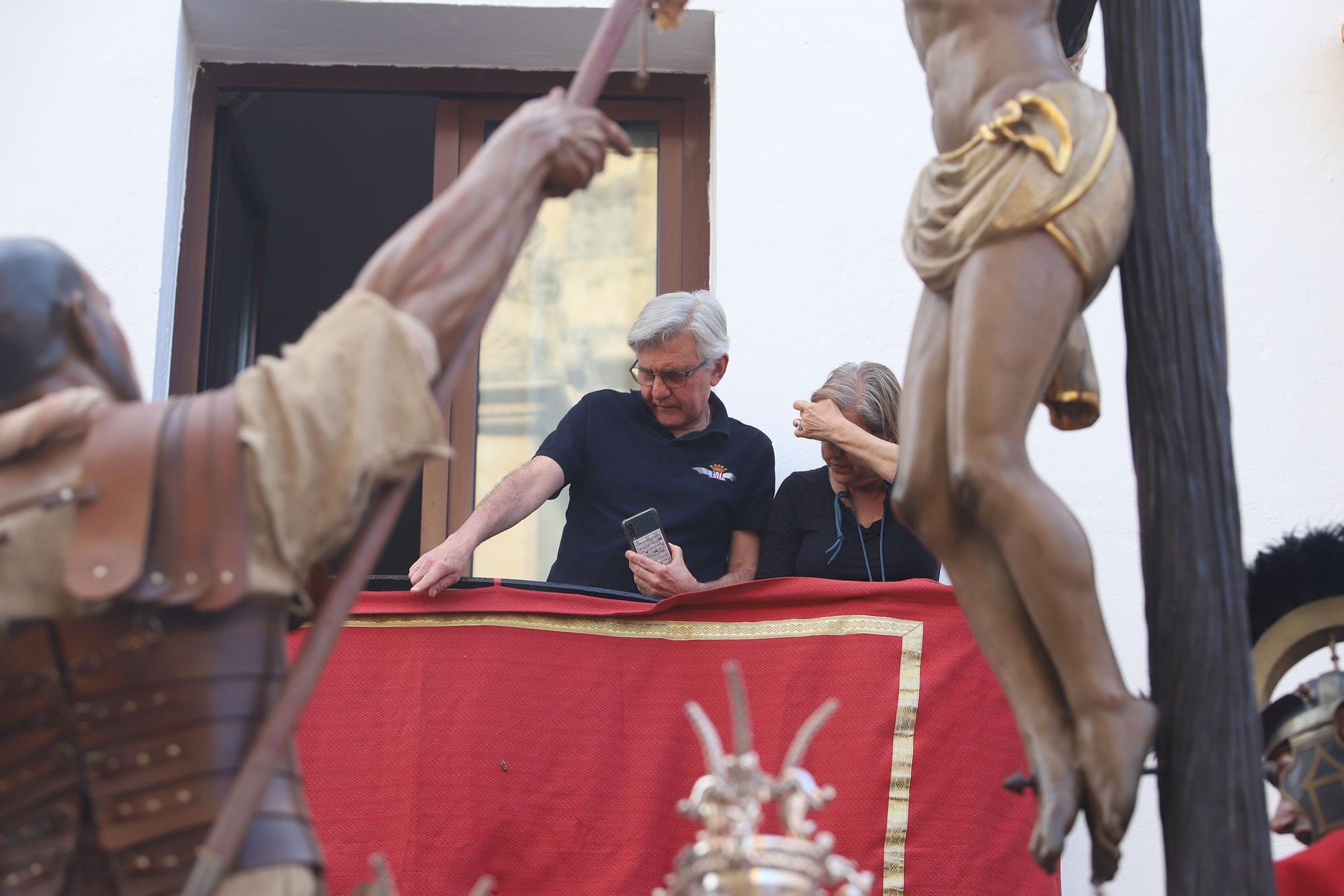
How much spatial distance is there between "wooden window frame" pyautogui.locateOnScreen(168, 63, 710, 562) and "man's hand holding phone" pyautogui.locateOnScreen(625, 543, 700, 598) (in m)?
1.63

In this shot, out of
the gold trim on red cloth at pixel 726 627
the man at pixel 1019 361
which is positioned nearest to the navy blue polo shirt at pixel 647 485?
the gold trim on red cloth at pixel 726 627

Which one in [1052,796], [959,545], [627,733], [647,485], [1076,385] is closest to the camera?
[1052,796]

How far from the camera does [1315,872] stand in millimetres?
3975

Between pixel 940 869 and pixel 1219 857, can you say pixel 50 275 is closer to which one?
pixel 1219 857

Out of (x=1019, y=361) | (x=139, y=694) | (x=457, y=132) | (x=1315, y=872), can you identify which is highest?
(x=457, y=132)

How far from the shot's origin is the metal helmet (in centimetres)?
423

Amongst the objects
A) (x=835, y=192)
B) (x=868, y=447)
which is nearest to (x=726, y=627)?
(x=868, y=447)

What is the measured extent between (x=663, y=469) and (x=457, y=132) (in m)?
2.03

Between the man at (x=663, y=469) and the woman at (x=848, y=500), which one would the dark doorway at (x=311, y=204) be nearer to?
the man at (x=663, y=469)

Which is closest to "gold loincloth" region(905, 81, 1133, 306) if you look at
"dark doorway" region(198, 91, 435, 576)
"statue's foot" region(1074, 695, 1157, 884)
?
"statue's foot" region(1074, 695, 1157, 884)

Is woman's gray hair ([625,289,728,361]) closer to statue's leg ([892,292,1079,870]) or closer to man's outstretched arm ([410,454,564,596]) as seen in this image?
man's outstretched arm ([410,454,564,596])

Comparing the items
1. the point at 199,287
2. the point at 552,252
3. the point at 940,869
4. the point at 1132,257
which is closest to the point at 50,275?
the point at 1132,257

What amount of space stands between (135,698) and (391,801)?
2.17 meters

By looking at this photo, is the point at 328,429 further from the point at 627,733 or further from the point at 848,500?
the point at 848,500
